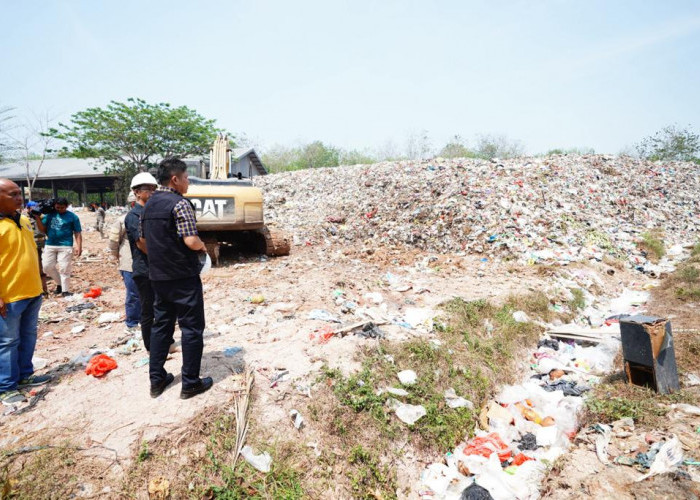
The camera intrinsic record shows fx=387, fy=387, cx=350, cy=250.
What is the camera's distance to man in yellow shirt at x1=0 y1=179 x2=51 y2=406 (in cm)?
280

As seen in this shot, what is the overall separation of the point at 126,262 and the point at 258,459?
2.77 meters

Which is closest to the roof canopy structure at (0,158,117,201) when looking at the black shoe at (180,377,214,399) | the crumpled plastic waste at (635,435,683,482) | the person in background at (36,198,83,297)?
the person in background at (36,198,83,297)

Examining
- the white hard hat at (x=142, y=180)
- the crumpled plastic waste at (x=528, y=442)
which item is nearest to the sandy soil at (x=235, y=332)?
the crumpled plastic waste at (x=528, y=442)

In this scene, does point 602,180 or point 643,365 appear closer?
point 643,365

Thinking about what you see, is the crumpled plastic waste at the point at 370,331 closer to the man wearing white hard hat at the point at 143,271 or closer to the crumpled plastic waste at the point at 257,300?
the crumpled plastic waste at the point at 257,300

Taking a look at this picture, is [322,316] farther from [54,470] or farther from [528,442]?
[54,470]

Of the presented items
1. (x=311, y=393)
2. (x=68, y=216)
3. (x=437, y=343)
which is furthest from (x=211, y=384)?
(x=68, y=216)

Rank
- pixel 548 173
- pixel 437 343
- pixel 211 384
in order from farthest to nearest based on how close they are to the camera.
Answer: pixel 548 173, pixel 437 343, pixel 211 384

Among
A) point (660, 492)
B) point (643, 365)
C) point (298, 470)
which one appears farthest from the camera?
point (643, 365)

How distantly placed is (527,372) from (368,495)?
2.38 metres

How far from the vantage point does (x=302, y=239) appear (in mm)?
9938

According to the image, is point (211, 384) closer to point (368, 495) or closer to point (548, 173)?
point (368, 495)

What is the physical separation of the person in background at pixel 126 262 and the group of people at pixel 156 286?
989 mm

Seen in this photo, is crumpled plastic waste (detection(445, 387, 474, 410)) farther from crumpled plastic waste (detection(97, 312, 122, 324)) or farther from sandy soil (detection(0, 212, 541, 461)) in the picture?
crumpled plastic waste (detection(97, 312, 122, 324))
